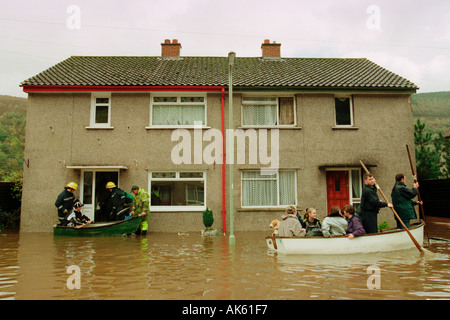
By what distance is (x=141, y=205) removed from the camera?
13.4 meters

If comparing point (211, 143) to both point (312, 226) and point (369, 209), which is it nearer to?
point (312, 226)

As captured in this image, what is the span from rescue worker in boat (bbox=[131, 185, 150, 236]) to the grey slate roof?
4425mm

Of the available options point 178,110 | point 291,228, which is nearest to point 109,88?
point 178,110

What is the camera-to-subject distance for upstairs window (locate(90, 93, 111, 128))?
15.3 metres

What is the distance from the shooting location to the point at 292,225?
362 inches

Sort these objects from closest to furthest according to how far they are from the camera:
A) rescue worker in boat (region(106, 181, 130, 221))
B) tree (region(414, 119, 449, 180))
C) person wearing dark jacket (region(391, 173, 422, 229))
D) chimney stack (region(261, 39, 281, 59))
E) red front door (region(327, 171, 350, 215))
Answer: person wearing dark jacket (region(391, 173, 422, 229))
rescue worker in boat (region(106, 181, 130, 221))
red front door (region(327, 171, 350, 215))
tree (region(414, 119, 449, 180))
chimney stack (region(261, 39, 281, 59))

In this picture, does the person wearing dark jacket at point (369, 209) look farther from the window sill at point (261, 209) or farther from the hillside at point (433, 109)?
the hillside at point (433, 109)

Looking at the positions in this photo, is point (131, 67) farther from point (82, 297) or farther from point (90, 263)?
point (82, 297)

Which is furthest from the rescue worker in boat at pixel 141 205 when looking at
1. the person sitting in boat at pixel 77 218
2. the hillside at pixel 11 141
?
the hillside at pixel 11 141

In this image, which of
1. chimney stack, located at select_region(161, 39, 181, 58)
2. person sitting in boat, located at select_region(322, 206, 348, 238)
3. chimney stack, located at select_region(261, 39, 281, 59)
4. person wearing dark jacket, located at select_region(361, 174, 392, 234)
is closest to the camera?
person sitting in boat, located at select_region(322, 206, 348, 238)

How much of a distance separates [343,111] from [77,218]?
445 inches

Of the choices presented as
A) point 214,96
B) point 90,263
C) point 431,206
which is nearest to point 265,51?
point 214,96

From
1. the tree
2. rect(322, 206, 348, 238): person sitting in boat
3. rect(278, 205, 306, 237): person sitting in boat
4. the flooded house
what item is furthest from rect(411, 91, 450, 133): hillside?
rect(278, 205, 306, 237): person sitting in boat

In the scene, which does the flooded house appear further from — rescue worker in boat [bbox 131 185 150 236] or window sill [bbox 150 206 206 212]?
rescue worker in boat [bbox 131 185 150 236]
